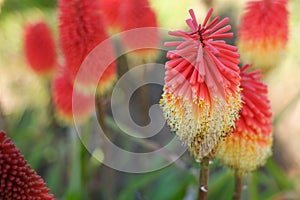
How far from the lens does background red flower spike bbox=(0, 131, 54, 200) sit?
0.85m

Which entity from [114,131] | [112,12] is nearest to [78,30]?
[112,12]

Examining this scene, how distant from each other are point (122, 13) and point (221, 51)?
2.45 ft

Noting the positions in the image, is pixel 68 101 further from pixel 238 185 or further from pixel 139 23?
pixel 238 185

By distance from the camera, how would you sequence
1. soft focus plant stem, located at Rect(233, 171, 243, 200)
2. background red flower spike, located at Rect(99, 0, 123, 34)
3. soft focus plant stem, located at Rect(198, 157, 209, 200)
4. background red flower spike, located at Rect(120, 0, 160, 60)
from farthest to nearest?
1. background red flower spike, located at Rect(99, 0, 123, 34)
2. background red flower spike, located at Rect(120, 0, 160, 60)
3. soft focus plant stem, located at Rect(233, 171, 243, 200)
4. soft focus plant stem, located at Rect(198, 157, 209, 200)

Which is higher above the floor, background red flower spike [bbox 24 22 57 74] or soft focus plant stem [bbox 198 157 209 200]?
background red flower spike [bbox 24 22 57 74]

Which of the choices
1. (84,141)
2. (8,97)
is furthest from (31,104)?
(84,141)

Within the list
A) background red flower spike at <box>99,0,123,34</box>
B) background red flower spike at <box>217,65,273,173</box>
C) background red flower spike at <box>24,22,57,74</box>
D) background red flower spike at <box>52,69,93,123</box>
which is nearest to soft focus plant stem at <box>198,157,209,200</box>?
background red flower spike at <box>217,65,273,173</box>

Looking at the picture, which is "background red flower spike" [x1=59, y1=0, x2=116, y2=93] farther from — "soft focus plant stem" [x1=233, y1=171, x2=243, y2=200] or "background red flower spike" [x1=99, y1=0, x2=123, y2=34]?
"soft focus plant stem" [x1=233, y1=171, x2=243, y2=200]

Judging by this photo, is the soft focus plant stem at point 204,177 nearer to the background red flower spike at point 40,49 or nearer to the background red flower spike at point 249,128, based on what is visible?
the background red flower spike at point 249,128

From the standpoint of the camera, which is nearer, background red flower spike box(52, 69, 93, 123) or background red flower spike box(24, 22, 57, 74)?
background red flower spike box(52, 69, 93, 123)

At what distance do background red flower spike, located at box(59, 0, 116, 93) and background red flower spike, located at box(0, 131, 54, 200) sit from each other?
51cm

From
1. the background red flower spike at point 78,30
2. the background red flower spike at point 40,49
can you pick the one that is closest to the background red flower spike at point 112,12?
the background red flower spike at point 40,49

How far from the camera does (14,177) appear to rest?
2.81ft

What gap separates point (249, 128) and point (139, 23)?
593mm
